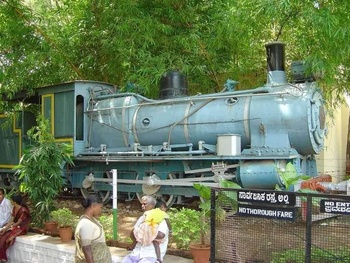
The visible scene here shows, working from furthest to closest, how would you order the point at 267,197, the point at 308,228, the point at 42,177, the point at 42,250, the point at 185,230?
the point at 42,177, the point at 42,250, the point at 185,230, the point at 267,197, the point at 308,228

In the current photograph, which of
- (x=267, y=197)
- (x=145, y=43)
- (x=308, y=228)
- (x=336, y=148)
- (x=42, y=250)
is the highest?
(x=145, y=43)

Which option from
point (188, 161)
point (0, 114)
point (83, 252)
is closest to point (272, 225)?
point (83, 252)

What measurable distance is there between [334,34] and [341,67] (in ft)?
11.1

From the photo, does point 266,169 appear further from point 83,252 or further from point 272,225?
point 83,252

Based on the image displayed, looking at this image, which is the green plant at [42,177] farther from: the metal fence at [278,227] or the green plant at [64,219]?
the metal fence at [278,227]

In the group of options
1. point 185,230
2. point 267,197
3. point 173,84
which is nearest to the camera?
point 267,197

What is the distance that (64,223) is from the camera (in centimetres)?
709

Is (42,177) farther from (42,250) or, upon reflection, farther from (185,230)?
(185,230)

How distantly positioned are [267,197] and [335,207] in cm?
60

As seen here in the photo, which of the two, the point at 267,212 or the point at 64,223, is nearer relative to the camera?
the point at 267,212

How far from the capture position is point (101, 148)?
9.93 m

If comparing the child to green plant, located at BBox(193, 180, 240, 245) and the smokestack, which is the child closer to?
green plant, located at BBox(193, 180, 240, 245)

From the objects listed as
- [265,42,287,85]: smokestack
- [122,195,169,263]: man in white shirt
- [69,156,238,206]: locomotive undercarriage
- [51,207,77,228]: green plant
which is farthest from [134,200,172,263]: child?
[265,42,287,85]: smokestack

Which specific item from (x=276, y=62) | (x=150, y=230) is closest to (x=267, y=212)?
(x=150, y=230)
